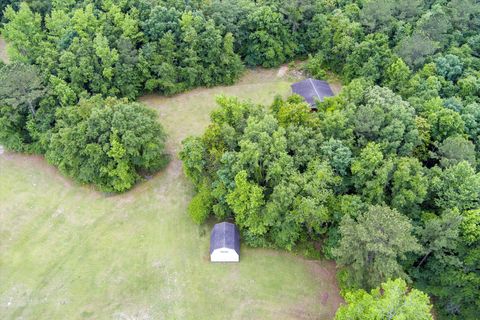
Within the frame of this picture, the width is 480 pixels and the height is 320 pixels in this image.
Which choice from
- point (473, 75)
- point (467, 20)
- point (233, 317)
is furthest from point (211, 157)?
point (467, 20)

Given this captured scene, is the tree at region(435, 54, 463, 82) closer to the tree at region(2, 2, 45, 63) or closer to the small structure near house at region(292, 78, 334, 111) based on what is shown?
the small structure near house at region(292, 78, 334, 111)

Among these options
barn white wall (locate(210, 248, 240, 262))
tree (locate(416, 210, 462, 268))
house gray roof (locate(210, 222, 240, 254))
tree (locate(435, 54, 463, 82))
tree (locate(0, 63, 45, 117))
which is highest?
tree (locate(0, 63, 45, 117))

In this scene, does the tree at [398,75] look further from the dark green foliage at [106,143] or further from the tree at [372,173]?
the dark green foliage at [106,143]

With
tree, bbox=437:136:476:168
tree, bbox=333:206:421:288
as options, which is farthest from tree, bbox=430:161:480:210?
tree, bbox=333:206:421:288

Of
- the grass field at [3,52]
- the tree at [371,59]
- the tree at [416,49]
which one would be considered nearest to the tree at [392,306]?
the tree at [371,59]

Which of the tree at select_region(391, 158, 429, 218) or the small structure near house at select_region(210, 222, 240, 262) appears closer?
the tree at select_region(391, 158, 429, 218)

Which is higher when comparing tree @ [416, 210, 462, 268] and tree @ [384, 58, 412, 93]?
tree @ [384, 58, 412, 93]

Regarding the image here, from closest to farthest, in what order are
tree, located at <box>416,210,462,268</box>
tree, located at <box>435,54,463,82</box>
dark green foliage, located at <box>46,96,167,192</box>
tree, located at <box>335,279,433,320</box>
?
1. tree, located at <box>335,279,433,320</box>
2. tree, located at <box>416,210,462,268</box>
3. dark green foliage, located at <box>46,96,167,192</box>
4. tree, located at <box>435,54,463,82</box>

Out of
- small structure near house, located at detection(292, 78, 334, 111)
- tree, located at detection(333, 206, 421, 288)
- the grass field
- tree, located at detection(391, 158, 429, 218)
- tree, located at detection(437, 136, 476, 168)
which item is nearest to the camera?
tree, located at detection(333, 206, 421, 288)
